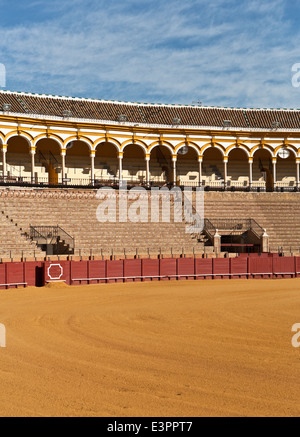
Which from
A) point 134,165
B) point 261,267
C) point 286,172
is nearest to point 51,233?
point 261,267

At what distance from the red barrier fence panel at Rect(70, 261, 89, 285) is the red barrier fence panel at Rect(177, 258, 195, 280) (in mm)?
4089

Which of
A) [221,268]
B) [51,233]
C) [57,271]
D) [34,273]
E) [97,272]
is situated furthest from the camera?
[51,233]

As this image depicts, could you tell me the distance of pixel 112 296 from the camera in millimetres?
16734

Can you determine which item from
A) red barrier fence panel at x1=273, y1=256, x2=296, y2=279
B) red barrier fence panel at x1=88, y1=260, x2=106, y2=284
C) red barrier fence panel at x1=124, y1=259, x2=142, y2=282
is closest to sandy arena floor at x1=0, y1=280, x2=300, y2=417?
red barrier fence panel at x1=88, y1=260, x2=106, y2=284

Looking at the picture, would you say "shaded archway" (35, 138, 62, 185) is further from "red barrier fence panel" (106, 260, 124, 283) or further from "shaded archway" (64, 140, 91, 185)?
"red barrier fence panel" (106, 260, 124, 283)

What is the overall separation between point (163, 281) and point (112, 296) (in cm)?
534

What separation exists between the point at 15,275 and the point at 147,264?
5496 millimetres

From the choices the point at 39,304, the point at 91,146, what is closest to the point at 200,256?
the point at 39,304

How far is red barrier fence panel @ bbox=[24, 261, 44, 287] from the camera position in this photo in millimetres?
19703

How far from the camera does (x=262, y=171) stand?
40.3m

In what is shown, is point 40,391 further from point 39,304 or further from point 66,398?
point 39,304

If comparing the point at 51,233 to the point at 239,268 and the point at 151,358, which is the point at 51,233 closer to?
the point at 239,268

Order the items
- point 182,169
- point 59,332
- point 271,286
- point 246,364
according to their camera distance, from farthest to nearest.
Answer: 1. point 182,169
2. point 271,286
3. point 59,332
4. point 246,364

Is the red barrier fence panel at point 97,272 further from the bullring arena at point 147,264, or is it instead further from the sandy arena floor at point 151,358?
the sandy arena floor at point 151,358
